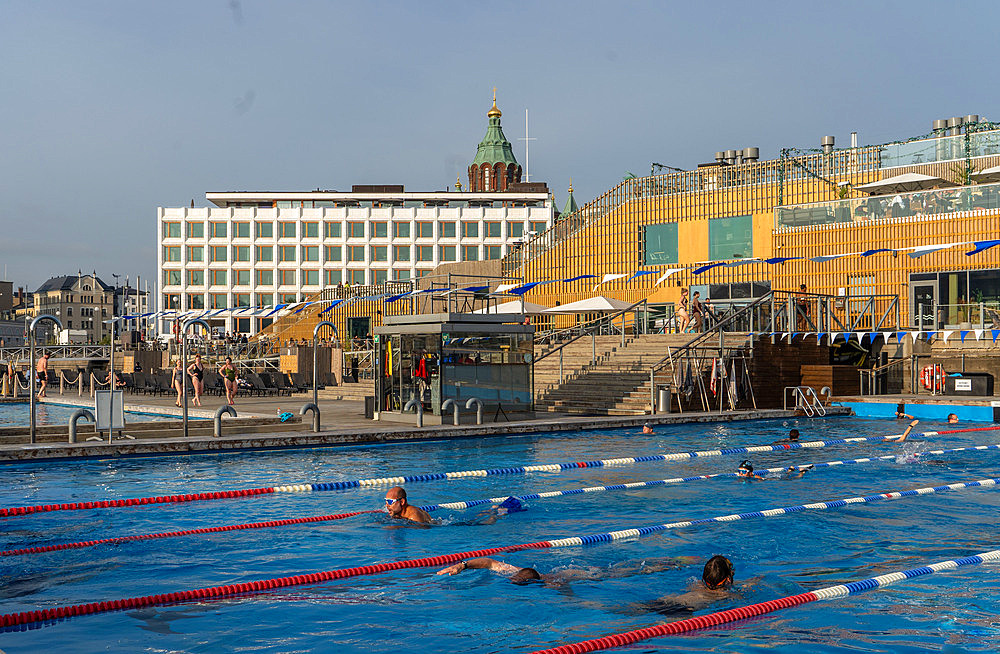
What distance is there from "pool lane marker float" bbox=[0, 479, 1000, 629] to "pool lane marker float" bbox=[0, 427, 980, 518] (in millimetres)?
4202

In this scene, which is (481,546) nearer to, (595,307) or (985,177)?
(595,307)

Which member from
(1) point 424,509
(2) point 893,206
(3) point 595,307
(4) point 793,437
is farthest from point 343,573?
(2) point 893,206

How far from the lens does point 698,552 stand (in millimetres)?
10812

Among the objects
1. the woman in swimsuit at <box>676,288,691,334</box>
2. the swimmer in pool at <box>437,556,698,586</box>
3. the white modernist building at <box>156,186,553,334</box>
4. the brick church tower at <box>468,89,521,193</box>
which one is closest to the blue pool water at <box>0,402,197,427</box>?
the woman in swimsuit at <box>676,288,691,334</box>

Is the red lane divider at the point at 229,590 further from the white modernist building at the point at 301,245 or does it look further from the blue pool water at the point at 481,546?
the white modernist building at the point at 301,245

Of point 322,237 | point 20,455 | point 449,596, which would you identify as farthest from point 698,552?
point 322,237

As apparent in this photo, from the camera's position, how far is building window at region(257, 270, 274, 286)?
91.8 meters

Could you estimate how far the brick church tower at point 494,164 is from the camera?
121625 millimetres

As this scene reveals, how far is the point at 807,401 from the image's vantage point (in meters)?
25.8

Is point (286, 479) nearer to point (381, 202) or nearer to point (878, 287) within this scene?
point (878, 287)

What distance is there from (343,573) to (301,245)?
277ft

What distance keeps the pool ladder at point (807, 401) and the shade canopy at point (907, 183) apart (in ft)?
48.9

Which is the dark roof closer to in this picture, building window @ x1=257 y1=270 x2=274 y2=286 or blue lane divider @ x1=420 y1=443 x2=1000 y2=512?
building window @ x1=257 y1=270 x2=274 y2=286

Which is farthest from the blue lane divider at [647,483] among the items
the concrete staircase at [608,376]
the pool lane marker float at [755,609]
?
the concrete staircase at [608,376]
